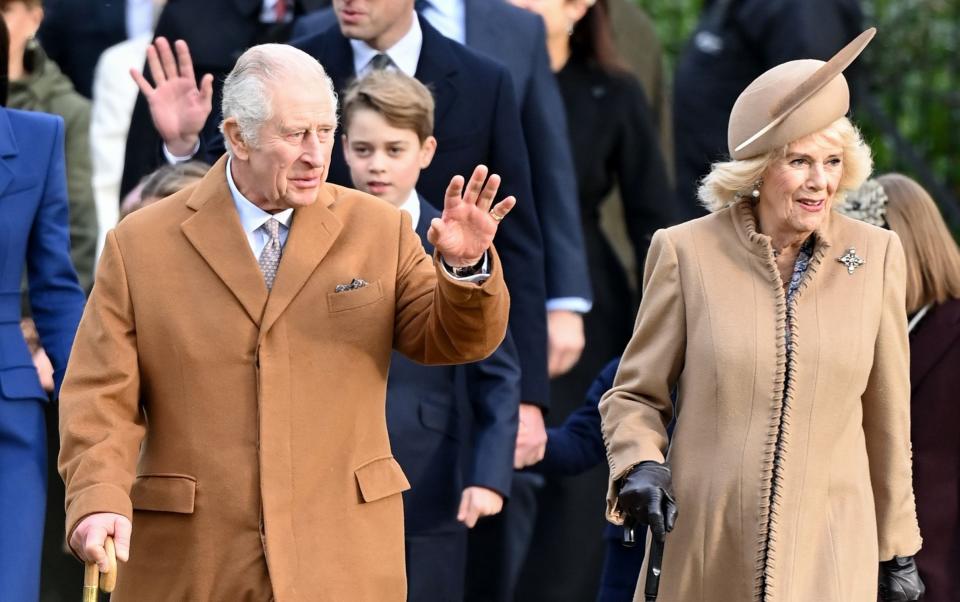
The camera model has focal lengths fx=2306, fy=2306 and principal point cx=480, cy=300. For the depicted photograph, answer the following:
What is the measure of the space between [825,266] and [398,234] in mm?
1061

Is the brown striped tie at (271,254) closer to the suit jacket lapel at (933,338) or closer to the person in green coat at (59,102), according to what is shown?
the suit jacket lapel at (933,338)

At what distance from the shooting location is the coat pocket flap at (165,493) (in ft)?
17.1

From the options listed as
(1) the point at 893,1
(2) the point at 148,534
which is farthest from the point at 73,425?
(1) the point at 893,1

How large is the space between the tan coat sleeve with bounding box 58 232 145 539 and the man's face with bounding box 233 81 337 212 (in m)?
0.40

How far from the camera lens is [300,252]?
5.28m

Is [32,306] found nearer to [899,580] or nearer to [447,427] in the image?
[447,427]

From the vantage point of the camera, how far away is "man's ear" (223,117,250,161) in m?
5.33

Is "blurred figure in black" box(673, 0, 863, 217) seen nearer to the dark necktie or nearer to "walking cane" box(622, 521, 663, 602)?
the dark necktie

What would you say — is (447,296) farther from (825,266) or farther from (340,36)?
(340,36)

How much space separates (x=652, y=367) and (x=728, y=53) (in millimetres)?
3617

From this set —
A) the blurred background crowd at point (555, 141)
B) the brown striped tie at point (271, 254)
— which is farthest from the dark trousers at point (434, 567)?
the brown striped tie at point (271, 254)

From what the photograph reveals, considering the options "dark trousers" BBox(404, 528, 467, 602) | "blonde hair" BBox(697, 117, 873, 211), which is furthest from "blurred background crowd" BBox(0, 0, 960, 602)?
"blonde hair" BBox(697, 117, 873, 211)

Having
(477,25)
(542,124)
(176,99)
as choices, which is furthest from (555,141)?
(176,99)

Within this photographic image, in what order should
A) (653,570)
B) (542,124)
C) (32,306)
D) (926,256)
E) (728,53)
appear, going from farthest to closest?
(728,53) < (542,124) < (926,256) < (32,306) < (653,570)
